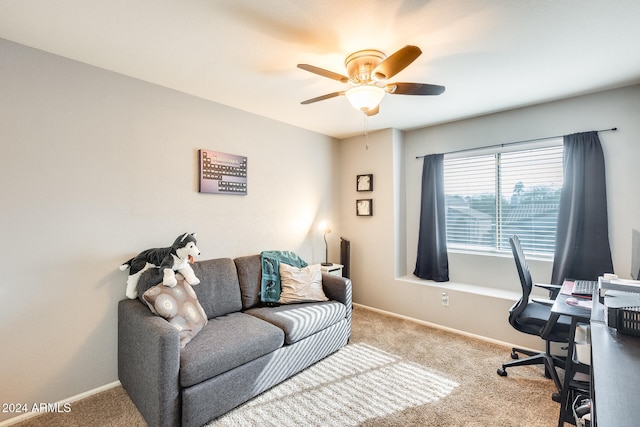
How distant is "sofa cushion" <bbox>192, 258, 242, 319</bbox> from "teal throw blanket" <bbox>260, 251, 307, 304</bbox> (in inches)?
9.9

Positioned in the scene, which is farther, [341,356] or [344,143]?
[344,143]

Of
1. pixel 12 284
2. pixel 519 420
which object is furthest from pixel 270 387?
pixel 12 284

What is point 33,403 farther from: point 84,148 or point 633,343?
point 633,343

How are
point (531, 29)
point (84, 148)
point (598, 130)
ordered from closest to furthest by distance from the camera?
point (531, 29) < point (84, 148) < point (598, 130)

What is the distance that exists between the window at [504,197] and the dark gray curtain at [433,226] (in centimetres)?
12

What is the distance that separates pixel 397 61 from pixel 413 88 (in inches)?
14.5

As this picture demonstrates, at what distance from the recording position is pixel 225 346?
1.98 m

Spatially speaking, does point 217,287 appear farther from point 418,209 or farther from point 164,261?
point 418,209

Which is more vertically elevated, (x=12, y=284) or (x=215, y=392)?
(x=12, y=284)

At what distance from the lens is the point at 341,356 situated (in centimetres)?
279

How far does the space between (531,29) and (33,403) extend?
4.03 metres

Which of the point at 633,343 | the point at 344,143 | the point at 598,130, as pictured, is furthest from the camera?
the point at 344,143

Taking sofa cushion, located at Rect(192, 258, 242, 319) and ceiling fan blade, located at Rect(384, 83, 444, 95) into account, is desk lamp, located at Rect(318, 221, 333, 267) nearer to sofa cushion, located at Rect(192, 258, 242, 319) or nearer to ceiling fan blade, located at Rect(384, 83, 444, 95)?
sofa cushion, located at Rect(192, 258, 242, 319)

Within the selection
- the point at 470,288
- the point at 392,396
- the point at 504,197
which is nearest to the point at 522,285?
the point at 470,288
